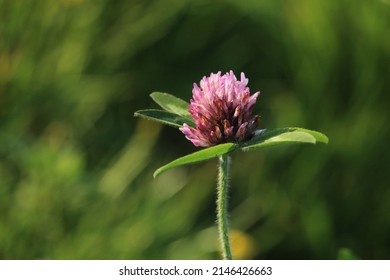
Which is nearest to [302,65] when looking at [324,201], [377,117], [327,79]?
[327,79]

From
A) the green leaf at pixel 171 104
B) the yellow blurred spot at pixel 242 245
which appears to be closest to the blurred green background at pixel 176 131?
the yellow blurred spot at pixel 242 245

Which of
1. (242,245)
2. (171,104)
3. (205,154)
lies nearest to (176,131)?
(242,245)

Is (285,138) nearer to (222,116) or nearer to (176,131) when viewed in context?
(222,116)

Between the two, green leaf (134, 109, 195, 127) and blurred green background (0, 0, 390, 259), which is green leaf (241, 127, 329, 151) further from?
blurred green background (0, 0, 390, 259)

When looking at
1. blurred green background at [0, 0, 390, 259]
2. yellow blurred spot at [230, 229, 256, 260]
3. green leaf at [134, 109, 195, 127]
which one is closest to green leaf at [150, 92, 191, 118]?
green leaf at [134, 109, 195, 127]

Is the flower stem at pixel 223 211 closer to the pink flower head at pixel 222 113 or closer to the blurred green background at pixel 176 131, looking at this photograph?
the pink flower head at pixel 222 113
